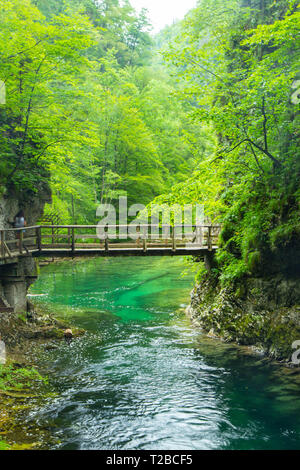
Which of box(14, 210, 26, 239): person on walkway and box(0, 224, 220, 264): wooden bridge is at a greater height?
box(14, 210, 26, 239): person on walkway

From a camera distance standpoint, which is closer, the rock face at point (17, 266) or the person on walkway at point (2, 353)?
the person on walkway at point (2, 353)

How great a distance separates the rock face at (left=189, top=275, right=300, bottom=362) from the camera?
12.4 m

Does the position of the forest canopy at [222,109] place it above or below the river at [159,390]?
above

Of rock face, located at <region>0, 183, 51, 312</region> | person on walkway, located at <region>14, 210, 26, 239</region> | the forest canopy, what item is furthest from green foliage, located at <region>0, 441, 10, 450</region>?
person on walkway, located at <region>14, 210, 26, 239</region>

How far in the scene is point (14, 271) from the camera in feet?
48.7

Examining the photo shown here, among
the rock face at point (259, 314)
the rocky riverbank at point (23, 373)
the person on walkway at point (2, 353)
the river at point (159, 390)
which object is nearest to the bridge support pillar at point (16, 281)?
the rocky riverbank at point (23, 373)

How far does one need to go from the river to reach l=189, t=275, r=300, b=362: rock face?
57 centimetres

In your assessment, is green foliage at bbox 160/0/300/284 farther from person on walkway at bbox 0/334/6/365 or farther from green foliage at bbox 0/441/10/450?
green foliage at bbox 0/441/10/450

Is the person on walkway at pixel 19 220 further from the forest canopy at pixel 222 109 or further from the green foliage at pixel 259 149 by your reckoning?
the green foliage at pixel 259 149

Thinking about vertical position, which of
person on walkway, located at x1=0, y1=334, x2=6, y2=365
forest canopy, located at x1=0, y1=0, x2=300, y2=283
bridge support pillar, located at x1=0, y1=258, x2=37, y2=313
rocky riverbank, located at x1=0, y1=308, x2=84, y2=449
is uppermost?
forest canopy, located at x1=0, y1=0, x2=300, y2=283

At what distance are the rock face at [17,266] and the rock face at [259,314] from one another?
7.47m

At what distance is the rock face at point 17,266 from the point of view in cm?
1484

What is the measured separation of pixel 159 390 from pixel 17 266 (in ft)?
24.6
